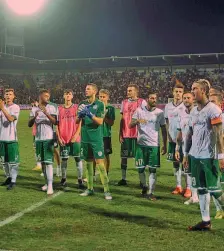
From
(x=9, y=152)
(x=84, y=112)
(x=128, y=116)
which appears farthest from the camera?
(x=128, y=116)

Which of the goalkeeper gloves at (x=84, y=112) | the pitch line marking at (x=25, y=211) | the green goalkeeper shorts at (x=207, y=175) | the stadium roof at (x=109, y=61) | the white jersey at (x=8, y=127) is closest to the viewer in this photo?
the green goalkeeper shorts at (x=207, y=175)

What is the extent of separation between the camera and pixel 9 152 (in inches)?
372

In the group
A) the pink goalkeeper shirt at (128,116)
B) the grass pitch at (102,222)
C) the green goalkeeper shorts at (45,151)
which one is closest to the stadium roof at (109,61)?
the pink goalkeeper shirt at (128,116)

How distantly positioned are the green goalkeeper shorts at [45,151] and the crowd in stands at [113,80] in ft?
114

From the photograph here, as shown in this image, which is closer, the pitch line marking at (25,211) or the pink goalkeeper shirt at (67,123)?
the pitch line marking at (25,211)

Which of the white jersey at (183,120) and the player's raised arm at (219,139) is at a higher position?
the white jersey at (183,120)

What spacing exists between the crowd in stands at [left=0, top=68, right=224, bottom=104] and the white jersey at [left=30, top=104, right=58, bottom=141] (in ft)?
114

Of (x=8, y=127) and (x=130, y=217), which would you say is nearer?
(x=130, y=217)

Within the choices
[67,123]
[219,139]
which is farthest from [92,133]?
[219,139]

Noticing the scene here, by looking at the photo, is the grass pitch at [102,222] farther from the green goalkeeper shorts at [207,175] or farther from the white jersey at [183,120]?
the white jersey at [183,120]

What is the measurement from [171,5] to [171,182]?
2040 inches

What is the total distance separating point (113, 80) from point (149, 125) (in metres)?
46.1

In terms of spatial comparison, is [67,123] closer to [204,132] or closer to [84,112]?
[84,112]

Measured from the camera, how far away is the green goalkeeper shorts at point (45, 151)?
8930 mm
